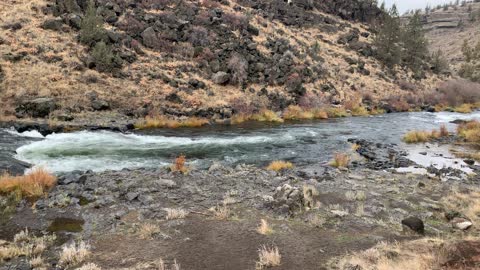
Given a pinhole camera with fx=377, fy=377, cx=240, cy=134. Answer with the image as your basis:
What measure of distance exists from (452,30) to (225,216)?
15974cm

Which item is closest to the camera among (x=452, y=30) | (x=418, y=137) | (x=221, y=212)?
(x=221, y=212)

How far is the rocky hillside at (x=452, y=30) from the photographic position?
117 m

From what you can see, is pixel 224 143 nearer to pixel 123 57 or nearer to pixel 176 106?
pixel 176 106

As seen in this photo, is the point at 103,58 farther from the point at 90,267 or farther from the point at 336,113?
the point at 90,267

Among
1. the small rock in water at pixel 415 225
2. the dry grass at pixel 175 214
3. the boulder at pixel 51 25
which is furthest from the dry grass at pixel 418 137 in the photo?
the boulder at pixel 51 25

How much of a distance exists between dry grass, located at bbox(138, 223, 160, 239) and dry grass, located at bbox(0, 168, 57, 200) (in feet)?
14.3

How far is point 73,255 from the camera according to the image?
781 cm

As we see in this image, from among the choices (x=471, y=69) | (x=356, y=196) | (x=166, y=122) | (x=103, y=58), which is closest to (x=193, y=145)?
(x=166, y=122)

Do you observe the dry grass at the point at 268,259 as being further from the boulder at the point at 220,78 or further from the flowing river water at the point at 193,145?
the boulder at the point at 220,78

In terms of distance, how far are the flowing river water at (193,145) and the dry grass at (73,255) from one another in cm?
824

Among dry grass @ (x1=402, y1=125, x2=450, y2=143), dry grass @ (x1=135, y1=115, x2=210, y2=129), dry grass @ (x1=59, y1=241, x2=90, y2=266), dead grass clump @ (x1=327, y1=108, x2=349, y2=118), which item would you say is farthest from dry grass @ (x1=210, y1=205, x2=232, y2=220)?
dead grass clump @ (x1=327, y1=108, x2=349, y2=118)

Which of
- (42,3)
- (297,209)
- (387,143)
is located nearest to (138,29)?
(42,3)

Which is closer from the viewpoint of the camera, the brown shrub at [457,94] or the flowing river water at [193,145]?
the flowing river water at [193,145]

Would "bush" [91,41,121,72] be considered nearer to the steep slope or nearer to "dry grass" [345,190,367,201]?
"dry grass" [345,190,367,201]
